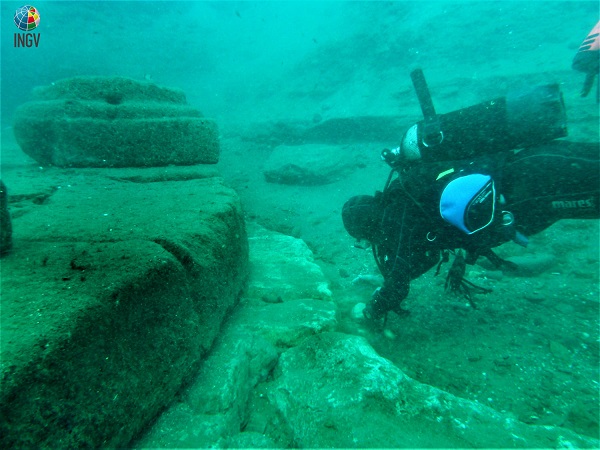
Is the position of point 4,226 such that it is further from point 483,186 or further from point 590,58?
point 590,58

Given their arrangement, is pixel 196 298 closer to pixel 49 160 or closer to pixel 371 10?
pixel 49 160

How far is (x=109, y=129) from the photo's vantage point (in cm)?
356

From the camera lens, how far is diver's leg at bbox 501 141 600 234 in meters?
2.62

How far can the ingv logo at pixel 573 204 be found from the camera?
8.64ft

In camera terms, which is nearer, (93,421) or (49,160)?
(93,421)

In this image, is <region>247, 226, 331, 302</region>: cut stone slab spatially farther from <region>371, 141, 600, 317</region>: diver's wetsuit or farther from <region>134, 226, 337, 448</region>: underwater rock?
<region>371, 141, 600, 317</region>: diver's wetsuit

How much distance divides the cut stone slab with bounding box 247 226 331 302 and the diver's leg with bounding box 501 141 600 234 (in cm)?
203

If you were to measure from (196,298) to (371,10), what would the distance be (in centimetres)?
2186

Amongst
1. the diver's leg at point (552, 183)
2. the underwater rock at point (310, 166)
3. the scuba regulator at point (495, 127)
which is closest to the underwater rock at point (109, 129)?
the scuba regulator at point (495, 127)

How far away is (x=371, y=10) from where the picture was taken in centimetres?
1847

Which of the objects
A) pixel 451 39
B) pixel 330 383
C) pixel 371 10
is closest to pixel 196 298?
pixel 330 383

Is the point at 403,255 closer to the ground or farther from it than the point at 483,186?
closer to the ground

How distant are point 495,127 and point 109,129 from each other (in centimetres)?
412

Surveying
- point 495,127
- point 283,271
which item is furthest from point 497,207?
point 283,271
